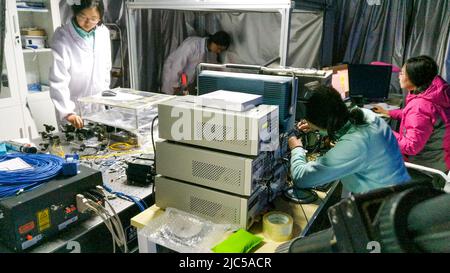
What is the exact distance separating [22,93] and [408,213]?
3.51m

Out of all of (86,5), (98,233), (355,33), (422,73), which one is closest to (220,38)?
(355,33)

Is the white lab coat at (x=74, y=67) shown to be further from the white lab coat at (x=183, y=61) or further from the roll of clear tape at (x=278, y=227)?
the roll of clear tape at (x=278, y=227)

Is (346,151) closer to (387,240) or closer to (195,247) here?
(195,247)

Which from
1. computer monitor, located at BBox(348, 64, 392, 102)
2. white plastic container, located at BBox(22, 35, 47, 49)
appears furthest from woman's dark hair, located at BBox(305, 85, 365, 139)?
white plastic container, located at BBox(22, 35, 47, 49)

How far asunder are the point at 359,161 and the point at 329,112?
232mm

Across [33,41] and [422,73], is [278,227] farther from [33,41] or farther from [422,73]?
[33,41]

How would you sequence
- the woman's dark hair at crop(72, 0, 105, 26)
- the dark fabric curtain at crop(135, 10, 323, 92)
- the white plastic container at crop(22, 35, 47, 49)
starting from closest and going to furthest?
1. the woman's dark hair at crop(72, 0, 105, 26)
2. the white plastic container at crop(22, 35, 47, 49)
3. the dark fabric curtain at crop(135, 10, 323, 92)

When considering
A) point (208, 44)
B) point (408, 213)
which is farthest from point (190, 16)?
point (408, 213)

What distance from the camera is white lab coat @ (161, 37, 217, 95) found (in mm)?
3795

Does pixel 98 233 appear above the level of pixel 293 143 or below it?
below

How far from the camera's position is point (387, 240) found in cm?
37

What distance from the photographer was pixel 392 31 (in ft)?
11.5

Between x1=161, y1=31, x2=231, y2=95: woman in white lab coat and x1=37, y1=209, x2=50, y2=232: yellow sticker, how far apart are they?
268 cm

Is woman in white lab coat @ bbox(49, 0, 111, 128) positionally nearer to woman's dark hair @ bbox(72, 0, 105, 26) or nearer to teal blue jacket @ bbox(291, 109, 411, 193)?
woman's dark hair @ bbox(72, 0, 105, 26)
